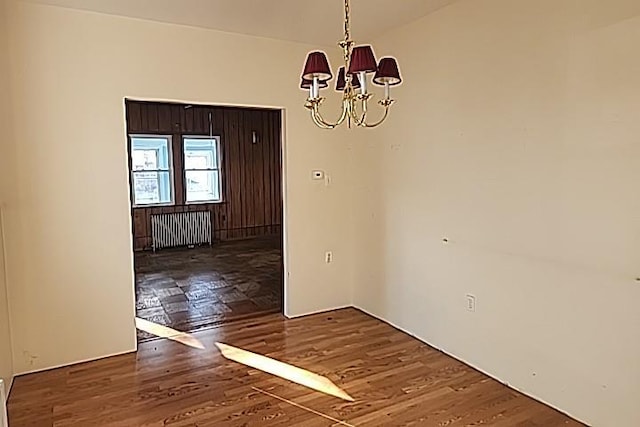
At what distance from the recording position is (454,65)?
3348 mm

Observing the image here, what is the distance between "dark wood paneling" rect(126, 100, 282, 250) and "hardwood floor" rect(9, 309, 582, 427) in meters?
5.11

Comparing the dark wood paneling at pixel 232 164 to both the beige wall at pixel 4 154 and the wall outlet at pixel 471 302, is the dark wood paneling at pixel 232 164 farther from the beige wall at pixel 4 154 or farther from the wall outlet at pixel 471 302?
the wall outlet at pixel 471 302

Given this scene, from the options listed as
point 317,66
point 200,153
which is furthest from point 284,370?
point 200,153

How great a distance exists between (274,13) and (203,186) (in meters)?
5.78

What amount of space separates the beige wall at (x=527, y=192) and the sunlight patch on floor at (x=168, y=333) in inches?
71.8

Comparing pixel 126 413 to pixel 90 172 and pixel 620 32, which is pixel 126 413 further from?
pixel 620 32

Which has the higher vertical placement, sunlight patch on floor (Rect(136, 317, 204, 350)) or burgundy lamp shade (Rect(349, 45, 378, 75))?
burgundy lamp shade (Rect(349, 45, 378, 75))

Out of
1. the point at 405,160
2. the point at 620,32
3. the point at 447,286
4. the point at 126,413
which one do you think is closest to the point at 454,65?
the point at 405,160

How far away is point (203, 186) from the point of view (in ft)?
28.9

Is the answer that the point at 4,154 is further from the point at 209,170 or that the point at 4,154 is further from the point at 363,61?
the point at 209,170

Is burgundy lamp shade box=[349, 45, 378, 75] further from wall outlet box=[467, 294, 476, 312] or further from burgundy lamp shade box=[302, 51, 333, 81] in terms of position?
wall outlet box=[467, 294, 476, 312]

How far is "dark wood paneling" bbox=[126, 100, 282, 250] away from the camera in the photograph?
8.15m

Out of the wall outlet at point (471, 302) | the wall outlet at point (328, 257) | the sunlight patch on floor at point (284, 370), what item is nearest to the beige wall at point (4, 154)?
the sunlight patch on floor at point (284, 370)

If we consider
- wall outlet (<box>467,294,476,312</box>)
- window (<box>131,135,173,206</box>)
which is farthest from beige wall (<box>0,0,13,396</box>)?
window (<box>131,135,173,206</box>)
